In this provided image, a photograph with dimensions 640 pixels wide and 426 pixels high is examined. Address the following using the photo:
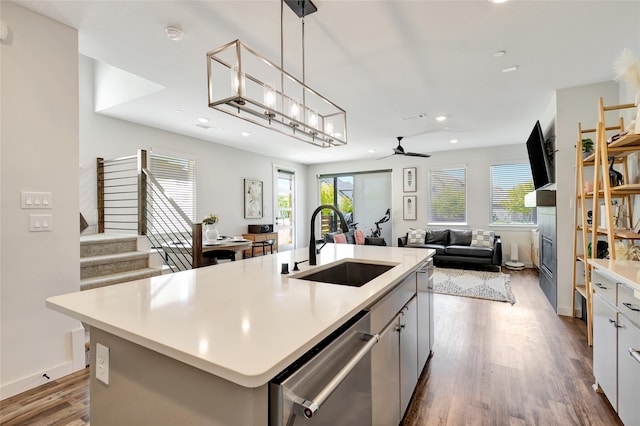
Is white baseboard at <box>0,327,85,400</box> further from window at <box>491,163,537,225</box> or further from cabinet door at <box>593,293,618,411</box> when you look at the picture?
window at <box>491,163,537,225</box>

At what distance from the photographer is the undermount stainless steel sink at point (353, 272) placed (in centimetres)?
204

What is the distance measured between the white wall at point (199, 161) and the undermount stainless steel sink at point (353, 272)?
389cm

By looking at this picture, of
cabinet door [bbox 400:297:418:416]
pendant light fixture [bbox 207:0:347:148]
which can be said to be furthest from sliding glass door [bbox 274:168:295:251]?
cabinet door [bbox 400:297:418:416]

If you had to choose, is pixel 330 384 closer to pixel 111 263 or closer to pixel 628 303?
pixel 628 303

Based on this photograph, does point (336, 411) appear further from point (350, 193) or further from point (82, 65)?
point (350, 193)

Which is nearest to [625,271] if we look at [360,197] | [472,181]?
[472,181]

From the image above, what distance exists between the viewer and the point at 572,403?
6.42 ft

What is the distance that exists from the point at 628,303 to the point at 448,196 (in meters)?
6.15

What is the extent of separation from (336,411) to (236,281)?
0.77m

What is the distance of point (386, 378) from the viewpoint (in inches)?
56.4

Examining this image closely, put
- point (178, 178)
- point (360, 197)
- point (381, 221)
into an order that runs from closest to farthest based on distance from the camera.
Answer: point (178, 178), point (381, 221), point (360, 197)

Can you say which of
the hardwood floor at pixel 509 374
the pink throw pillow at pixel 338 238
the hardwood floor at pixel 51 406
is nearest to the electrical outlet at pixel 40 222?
the hardwood floor at pixel 51 406

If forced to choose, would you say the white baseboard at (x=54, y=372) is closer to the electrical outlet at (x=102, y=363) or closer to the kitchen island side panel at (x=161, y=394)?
the kitchen island side panel at (x=161, y=394)

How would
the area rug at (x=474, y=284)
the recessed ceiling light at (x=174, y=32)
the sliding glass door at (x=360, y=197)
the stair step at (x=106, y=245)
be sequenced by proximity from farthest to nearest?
the sliding glass door at (x=360, y=197)
the area rug at (x=474, y=284)
the stair step at (x=106, y=245)
the recessed ceiling light at (x=174, y=32)
